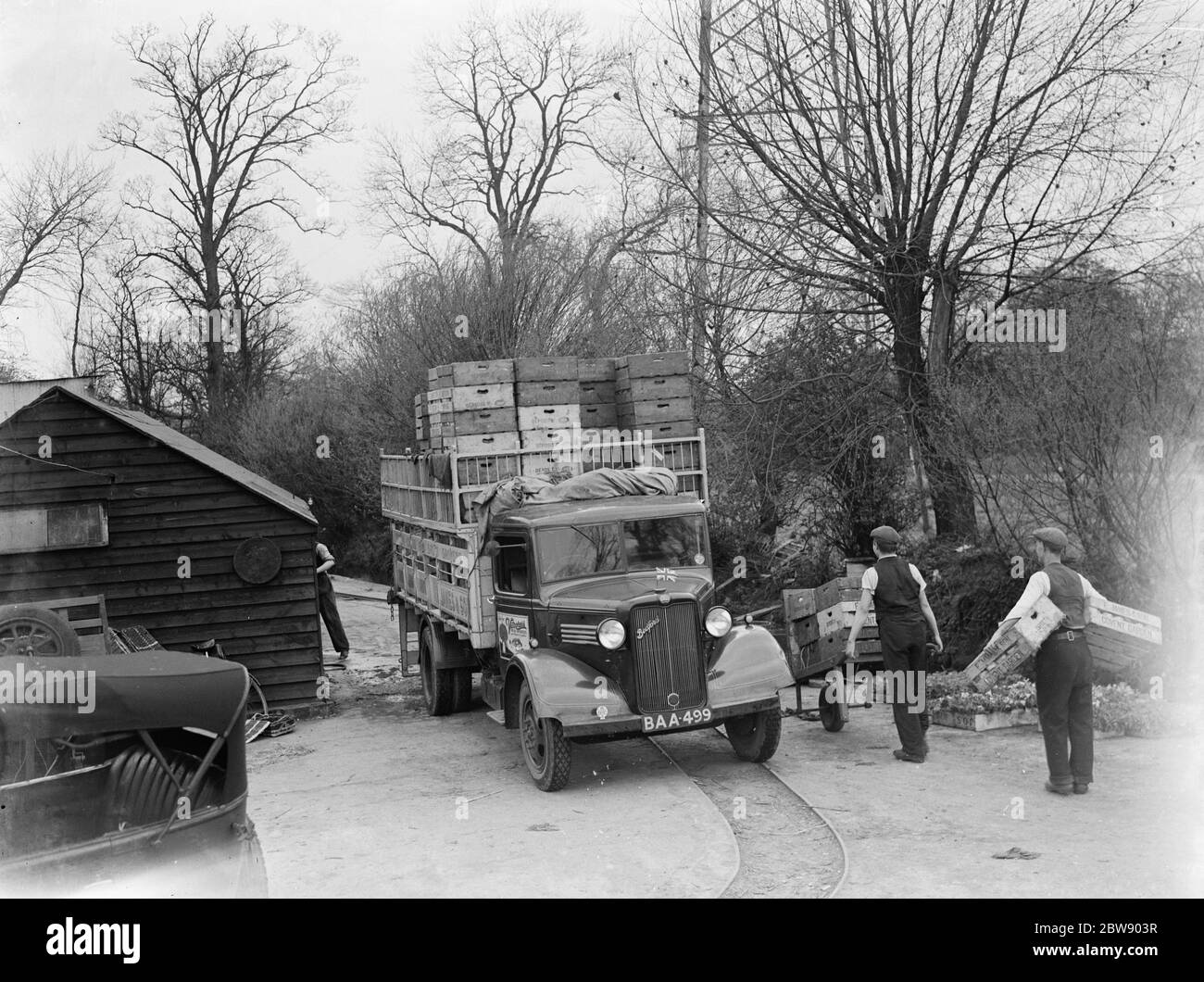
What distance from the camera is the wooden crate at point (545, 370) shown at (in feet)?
40.3

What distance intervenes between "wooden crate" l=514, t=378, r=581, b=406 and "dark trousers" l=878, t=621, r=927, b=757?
15.3 ft

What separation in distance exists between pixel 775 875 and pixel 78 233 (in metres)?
10.8

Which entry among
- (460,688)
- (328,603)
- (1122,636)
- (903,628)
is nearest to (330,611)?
(328,603)

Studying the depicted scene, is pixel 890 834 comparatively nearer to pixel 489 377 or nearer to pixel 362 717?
pixel 489 377

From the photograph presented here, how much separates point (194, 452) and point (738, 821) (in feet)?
29.5

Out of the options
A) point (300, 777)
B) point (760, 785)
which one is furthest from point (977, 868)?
point (300, 777)

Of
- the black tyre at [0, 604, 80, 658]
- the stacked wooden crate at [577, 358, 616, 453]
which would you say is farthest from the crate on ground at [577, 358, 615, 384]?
the black tyre at [0, 604, 80, 658]

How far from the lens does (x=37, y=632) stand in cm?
1090

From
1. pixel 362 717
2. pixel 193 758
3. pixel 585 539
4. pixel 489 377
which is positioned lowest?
pixel 362 717

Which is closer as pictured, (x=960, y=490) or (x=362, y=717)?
(x=362, y=717)

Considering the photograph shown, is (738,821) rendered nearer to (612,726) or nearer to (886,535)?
(612,726)

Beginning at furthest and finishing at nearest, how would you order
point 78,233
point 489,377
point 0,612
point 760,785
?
point 78,233, point 489,377, point 0,612, point 760,785

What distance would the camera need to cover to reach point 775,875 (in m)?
6.91

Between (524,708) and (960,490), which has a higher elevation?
(960,490)
